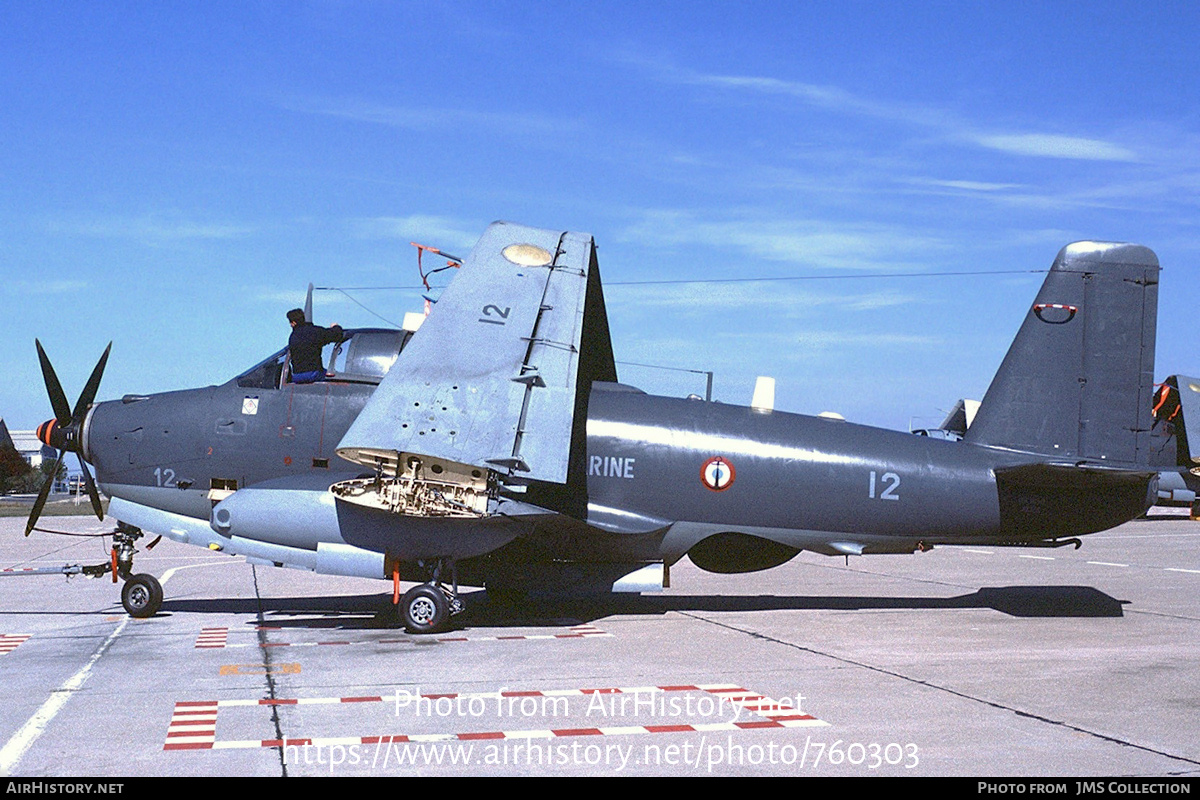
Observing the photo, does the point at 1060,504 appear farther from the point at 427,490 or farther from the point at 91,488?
the point at 91,488

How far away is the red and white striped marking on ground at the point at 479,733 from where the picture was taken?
23.1 ft

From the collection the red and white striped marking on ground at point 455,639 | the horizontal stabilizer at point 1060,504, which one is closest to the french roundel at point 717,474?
the red and white striped marking on ground at point 455,639

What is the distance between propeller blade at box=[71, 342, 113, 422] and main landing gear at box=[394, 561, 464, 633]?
16.6 feet

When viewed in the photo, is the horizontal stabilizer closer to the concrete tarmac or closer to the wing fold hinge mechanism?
the concrete tarmac

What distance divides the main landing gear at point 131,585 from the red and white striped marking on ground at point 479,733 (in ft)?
19.1

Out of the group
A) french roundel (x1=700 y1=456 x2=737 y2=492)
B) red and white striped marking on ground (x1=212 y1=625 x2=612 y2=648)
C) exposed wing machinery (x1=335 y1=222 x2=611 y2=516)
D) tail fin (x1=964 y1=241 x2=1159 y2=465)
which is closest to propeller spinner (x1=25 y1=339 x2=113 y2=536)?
red and white striped marking on ground (x1=212 y1=625 x2=612 y2=648)

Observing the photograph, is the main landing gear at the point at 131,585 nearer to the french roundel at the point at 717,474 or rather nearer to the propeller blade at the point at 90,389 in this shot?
the propeller blade at the point at 90,389

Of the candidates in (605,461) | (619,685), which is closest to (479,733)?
(619,685)

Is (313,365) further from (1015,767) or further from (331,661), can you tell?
(1015,767)

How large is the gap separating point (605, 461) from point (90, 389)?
6.60 meters

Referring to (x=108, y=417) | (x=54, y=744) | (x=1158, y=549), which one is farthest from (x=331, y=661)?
(x=1158, y=549)

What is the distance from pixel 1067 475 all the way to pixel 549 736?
795cm

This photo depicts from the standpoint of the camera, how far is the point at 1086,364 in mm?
13281

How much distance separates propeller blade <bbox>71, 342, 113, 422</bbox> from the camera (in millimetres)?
13734
